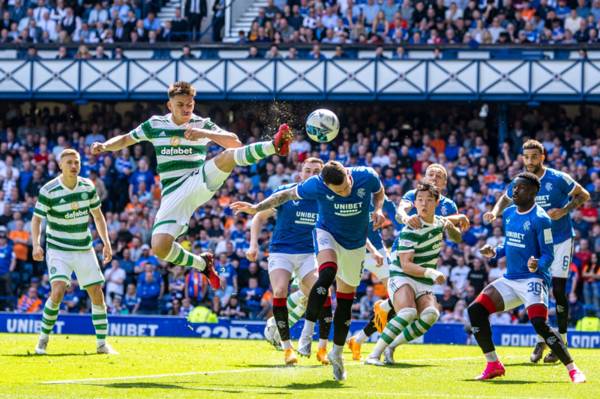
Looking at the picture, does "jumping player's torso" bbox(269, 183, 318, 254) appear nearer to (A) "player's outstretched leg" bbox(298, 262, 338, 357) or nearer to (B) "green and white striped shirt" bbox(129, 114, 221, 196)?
(A) "player's outstretched leg" bbox(298, 262, 338, 357)

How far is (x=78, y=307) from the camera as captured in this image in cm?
2931

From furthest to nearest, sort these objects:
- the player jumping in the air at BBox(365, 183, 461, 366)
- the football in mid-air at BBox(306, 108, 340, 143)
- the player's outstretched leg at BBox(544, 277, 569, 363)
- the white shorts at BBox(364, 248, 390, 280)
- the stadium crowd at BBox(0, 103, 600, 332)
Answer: the stadium crowd at BBox(0, 103, 600, 332) → the white shorts at BBox(364, 248, 390, 280) → the player's outstretched leg at BBox(544, 277, 569, 363) → the player jumping in the air at BBox(365, 183, 461, 366) → the football in mid-air at BBox(306, 108, 340, 143)

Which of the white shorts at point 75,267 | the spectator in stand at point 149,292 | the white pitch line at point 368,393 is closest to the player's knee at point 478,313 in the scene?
the white pitch line at point 368,393

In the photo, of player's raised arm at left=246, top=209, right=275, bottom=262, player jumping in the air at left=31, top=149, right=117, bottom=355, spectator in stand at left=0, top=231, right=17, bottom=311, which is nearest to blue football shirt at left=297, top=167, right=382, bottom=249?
player's raised arm at left=246, top=209, right=275, bottom=262

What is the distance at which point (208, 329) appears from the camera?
24188 mm

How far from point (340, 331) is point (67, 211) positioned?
548cm

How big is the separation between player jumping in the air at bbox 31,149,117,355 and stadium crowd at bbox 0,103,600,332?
9542 mm

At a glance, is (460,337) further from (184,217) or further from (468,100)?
(468,100)

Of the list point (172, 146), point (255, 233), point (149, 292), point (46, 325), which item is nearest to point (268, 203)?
point (172, 146)

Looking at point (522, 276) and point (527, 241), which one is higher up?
point (527, 241)

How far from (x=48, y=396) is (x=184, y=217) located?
3.89 meters

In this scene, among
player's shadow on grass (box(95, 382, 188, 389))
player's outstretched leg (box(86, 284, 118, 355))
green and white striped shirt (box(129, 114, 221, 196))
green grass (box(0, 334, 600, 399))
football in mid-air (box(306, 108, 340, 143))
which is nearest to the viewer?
green grass (box(0, 334, 600, 399))

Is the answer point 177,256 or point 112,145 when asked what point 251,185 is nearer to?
point 177,256

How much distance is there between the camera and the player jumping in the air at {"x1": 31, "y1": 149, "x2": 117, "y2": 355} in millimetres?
17484
